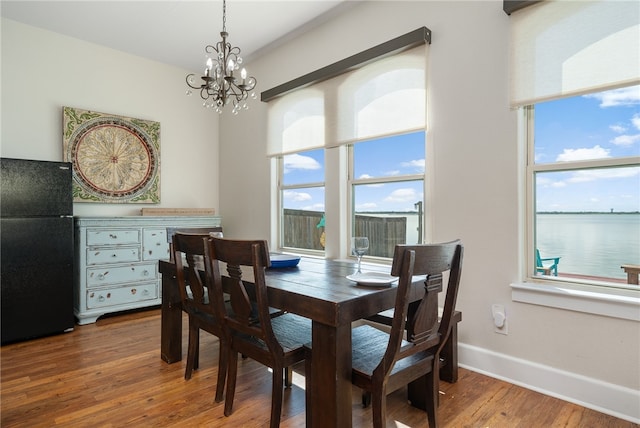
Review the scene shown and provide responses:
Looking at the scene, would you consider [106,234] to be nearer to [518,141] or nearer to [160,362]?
[160,362]

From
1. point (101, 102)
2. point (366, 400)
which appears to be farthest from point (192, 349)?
point (101, 102)

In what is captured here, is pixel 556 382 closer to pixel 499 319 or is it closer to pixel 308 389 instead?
pixel 499 319

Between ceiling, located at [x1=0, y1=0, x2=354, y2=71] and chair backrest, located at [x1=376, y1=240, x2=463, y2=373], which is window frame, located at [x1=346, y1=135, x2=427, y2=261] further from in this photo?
ceiling, located at [x1=0, y1=0, x2=354, y2=71]

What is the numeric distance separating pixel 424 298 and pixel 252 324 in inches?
33.9

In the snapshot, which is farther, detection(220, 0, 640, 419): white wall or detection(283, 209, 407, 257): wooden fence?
detection(283, 209, 407, 257): wooden fence

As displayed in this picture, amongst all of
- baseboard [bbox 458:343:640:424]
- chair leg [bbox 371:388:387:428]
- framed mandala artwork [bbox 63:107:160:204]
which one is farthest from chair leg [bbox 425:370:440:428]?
framed mandala artwork [bbox 63:107:160:204]

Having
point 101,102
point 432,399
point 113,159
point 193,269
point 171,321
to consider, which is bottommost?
point 432,399

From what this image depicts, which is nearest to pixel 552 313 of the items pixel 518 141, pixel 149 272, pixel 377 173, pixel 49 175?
pixel 518 141

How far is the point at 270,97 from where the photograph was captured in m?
4.02

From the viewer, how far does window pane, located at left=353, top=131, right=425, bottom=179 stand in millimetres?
2947

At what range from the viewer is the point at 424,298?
1552 millimetres

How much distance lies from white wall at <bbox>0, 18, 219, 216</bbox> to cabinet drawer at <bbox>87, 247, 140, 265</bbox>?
64cm

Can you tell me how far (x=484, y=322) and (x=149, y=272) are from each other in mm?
3377

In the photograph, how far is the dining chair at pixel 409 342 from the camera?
1.39m
